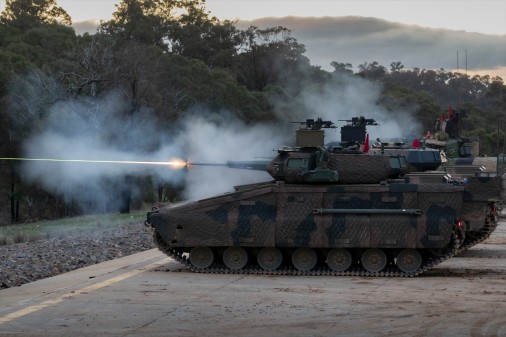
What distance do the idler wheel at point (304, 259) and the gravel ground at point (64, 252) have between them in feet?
15.7

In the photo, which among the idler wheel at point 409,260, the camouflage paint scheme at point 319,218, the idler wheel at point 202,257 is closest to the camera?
the camouflage paint scheme at point 319,218

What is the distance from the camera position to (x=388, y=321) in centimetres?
1443

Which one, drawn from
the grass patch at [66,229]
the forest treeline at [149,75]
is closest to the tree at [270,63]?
the forest treeline at [149,75]

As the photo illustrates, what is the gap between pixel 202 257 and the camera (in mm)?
20250

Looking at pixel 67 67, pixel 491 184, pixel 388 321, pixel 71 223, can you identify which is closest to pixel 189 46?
pixel 67 67

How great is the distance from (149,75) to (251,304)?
3623cm

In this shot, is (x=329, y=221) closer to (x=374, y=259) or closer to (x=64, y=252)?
(x=374, y=259)

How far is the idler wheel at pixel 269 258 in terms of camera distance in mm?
20078

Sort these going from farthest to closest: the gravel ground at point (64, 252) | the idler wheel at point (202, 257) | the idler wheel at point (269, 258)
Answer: the gravel ground at point (64, 252) < the idler wheel at point (202, 257) < the idler wheel at point (269, 258)

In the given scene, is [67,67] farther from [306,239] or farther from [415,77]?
[415,77]

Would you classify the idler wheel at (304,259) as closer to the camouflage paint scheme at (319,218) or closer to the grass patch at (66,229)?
the camouflage paint scheme at (319,218)

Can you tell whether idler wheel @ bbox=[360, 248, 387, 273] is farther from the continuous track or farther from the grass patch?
the grass patch

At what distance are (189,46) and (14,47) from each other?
31.4 metres

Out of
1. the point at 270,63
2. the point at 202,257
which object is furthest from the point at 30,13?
the point at 202,257
